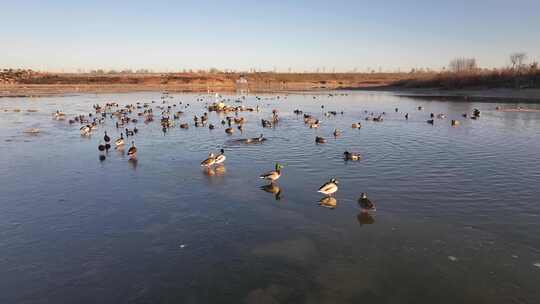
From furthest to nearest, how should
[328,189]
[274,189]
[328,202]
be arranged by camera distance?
1. [274,189]
2. [328,189]
3. [328,202]

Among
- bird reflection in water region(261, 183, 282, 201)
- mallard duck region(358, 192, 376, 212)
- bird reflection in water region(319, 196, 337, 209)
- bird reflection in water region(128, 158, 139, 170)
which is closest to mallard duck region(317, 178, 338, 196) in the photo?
bird reflection in water region(319, 196, 337, 209)

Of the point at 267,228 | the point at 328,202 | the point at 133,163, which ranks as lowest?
the point at 267,228

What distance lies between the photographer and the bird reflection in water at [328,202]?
16980mm

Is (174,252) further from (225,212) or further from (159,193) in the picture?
(159,193)

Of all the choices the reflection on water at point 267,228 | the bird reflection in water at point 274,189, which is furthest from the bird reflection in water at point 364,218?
the bird reflection in water at point 274,189

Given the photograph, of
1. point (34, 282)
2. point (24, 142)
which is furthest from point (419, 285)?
point (24, 142)

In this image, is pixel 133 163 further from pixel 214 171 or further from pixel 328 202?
pixel 328 202

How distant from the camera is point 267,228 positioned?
581 inches

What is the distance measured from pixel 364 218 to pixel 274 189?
5.19 meters

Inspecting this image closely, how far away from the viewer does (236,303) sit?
33.6 feet

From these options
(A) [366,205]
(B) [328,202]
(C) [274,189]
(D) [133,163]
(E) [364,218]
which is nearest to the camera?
(E) [364,218]

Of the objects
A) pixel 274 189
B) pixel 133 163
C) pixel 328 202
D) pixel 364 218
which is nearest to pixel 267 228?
pixel 328 202

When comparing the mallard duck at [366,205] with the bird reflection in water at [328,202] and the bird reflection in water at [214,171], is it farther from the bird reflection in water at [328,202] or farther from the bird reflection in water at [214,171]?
the bird reflection in water at [214,171]

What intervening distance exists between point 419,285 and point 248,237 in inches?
225
